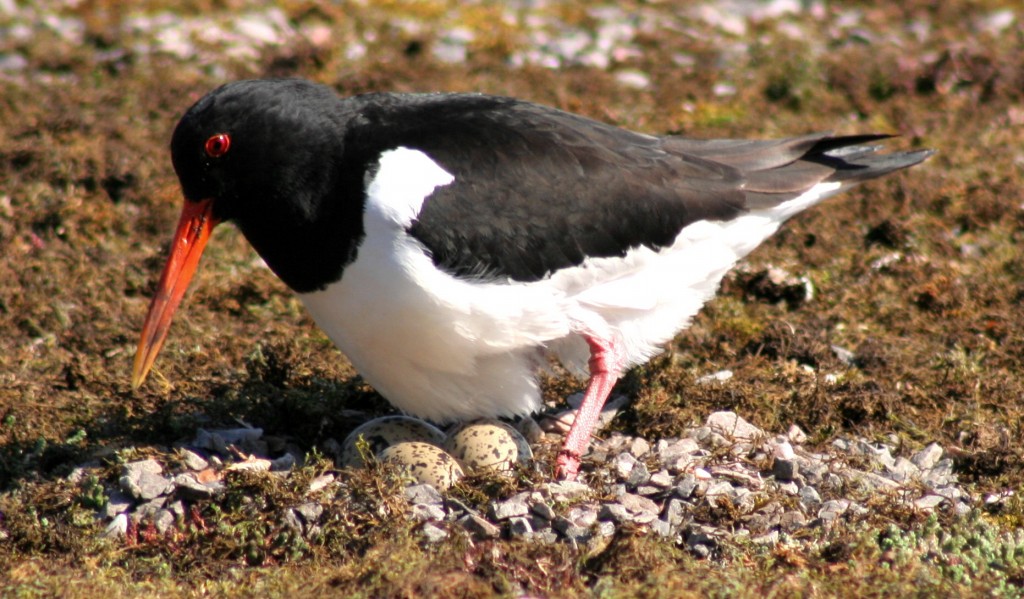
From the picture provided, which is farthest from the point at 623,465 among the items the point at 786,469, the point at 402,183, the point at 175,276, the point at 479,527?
the point at 175,276

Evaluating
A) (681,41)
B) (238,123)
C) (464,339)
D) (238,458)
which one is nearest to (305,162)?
(238,123)

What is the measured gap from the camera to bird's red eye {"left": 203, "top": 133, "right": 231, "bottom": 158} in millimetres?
5867

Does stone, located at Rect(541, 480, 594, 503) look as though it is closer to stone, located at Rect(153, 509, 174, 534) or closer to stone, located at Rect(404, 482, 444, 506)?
stone, located at Rect(404, 482, 444, 506)

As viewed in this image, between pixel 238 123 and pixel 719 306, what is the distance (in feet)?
11.6

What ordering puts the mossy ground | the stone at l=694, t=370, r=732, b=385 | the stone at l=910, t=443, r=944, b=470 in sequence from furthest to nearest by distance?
the stone at l=694, t=370, r=732, b=385
the stone at l=910, t=443, r=944, b=470
the mossy ground

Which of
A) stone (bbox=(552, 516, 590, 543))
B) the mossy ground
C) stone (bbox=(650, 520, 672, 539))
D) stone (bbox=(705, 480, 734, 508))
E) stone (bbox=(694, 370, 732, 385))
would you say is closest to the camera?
the mossy ground

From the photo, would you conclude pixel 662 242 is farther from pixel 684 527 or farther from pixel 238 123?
pixel 238 123

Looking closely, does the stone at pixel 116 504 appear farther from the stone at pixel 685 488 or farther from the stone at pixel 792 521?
the stone at pixel 792 521

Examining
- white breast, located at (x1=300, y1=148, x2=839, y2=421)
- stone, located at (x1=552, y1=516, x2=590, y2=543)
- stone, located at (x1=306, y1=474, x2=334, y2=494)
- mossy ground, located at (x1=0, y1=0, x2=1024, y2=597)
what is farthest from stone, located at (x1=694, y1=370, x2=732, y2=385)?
stone, located at (x1=306, y1=474, x2=334, y2=494)

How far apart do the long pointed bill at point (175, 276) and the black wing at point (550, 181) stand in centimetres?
86

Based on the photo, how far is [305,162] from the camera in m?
5.91

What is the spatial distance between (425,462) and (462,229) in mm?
1114

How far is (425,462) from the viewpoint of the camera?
578 cm

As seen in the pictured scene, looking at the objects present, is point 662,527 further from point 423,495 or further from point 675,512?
point 423,495
